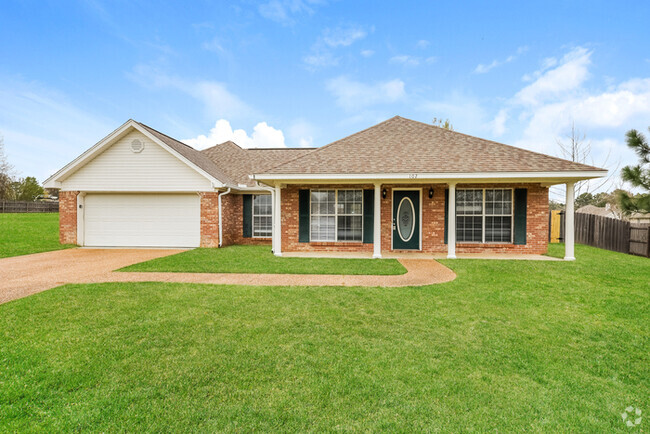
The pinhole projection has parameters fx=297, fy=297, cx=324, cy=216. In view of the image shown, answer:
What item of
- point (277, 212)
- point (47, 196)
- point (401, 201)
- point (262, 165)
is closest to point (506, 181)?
point (401, 201)

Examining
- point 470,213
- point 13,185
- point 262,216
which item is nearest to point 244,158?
point 262,216

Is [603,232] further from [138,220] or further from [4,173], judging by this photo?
[4,173]

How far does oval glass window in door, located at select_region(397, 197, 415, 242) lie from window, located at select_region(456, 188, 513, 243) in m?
1.61

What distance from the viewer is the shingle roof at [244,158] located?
14.2m

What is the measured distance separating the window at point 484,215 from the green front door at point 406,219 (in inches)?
57.0

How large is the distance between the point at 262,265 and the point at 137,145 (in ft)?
26.1

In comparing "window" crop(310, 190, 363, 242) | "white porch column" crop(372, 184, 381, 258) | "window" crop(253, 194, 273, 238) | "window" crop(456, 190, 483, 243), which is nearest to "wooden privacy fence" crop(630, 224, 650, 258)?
"window" crop(456, 190, 483, 243)

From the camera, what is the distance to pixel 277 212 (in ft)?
34.0

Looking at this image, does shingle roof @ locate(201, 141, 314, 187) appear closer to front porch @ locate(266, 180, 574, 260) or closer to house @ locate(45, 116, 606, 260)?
house @ locate(45, 116, 606, 260)

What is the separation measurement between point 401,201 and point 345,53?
404 inches

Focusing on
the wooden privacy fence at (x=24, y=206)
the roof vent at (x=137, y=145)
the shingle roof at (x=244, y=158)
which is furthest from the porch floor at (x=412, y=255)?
the wooden privacy fence at (x=24, y=206)

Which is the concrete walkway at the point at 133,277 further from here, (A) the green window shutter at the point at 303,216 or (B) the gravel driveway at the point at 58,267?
(A) the green window shutter at the point at 303,216

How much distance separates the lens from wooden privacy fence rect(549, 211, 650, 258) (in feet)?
36.0

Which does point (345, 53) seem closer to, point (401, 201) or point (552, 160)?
point (401, 201)
